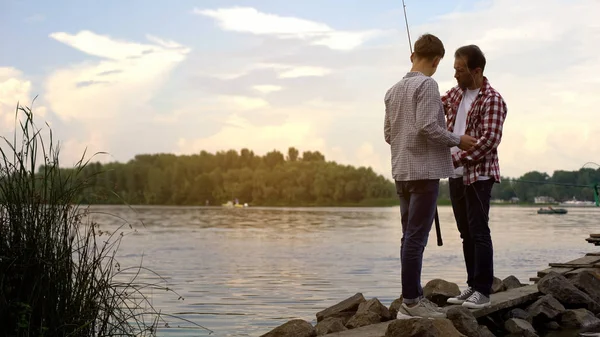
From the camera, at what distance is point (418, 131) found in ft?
18.2

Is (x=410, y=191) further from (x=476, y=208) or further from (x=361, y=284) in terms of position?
(x=361, y=284)

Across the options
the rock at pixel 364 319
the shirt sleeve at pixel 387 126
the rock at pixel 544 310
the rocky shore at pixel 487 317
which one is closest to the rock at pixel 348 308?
the rocky shore at pixel 487 317

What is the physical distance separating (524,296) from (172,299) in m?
6.79

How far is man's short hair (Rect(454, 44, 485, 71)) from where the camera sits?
6.05 meters

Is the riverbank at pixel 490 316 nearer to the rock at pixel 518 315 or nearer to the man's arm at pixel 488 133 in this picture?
the rock at pixel 518 315

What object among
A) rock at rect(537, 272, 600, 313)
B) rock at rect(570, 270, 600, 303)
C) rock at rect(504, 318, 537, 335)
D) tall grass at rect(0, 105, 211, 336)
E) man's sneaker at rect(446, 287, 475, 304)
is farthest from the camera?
rock at rect(570, 270, 600, 303)

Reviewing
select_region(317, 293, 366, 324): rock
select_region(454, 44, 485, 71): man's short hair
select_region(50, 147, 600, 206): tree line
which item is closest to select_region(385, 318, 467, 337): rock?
select_region(454, 44, 485, 71): man's short hair

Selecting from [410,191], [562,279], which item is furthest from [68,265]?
[562,279]

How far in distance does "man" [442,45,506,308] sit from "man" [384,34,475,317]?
1.23ft

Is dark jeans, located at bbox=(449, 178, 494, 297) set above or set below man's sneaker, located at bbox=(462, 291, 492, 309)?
above

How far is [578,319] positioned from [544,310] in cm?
30

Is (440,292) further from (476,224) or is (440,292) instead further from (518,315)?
(476,224)

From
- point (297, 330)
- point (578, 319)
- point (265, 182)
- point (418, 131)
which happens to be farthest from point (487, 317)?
point (265, 182)

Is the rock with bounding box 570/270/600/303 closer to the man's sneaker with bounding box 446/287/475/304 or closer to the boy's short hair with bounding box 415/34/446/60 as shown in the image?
the man's sneaker with bounding box 446/287/475/304
